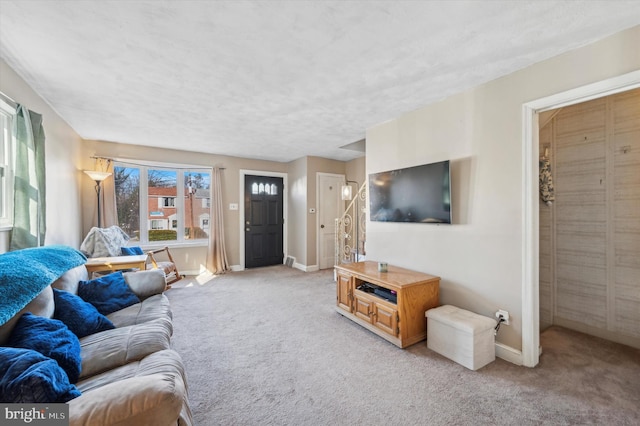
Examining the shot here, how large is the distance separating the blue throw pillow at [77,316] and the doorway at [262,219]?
12.5ft

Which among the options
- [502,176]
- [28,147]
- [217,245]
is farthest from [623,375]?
[217,245]

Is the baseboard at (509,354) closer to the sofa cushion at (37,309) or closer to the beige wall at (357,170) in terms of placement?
the sofa cushion at (37,309)

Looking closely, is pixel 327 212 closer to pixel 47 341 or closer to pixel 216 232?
pixel 216 232

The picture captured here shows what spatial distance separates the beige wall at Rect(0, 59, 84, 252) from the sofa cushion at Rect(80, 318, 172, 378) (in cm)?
124

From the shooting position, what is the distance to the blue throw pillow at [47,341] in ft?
4.20

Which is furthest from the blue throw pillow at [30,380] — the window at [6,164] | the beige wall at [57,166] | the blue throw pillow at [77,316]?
the window at [6,164]

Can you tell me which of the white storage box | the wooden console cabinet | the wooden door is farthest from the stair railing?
the wooden door

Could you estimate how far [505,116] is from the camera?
229cm

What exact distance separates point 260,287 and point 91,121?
3.25m

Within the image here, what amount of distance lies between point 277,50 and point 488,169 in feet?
6.68

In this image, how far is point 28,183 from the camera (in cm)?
221

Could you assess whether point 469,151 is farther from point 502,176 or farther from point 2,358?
point 2,358

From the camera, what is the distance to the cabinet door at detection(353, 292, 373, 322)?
2.76 m

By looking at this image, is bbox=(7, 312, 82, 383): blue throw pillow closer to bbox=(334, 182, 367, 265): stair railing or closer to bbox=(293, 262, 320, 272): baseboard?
bbox=(334, 182, 367, 265): stair railing
